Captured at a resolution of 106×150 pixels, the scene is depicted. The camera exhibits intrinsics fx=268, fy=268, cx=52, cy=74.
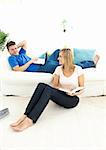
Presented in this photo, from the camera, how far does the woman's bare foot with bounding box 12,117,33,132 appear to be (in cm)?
239

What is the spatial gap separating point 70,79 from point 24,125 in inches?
27.8

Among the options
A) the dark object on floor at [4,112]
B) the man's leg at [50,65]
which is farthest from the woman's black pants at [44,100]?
the man's leg at [50,65]

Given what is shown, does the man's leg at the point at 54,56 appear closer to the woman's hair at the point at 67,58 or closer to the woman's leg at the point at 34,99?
the woman's hair at the point at 67,58

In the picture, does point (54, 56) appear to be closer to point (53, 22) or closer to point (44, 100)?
point (53, 22)

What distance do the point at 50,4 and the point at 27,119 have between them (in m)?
1.80

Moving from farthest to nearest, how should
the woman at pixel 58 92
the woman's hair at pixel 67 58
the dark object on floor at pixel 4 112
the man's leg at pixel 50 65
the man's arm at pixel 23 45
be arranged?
the man's arm at pixel 23 45 < the man's leg at pixel 50 65 < the woman's hair at pixel 67 58 < the dark object on floor at pixel 4 112 < the woman at pixel 58 92

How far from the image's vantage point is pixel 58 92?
2.69 metres

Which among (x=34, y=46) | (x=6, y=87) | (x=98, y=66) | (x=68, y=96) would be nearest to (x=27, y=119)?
(x=68, y=96)

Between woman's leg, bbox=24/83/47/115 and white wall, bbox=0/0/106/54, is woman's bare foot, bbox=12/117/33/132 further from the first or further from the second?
white wall, bbox=0/0/106/54

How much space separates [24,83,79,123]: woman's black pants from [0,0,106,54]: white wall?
1.06m

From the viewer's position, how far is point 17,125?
8.02ft

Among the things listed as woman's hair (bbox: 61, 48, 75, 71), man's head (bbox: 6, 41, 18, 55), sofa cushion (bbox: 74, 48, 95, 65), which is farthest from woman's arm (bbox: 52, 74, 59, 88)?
→ man's head (bbox: 6, 41, 18, 55)

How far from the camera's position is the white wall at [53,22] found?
3639 millimetres

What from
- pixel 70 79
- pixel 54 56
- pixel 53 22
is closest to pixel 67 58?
pixel 70 79
